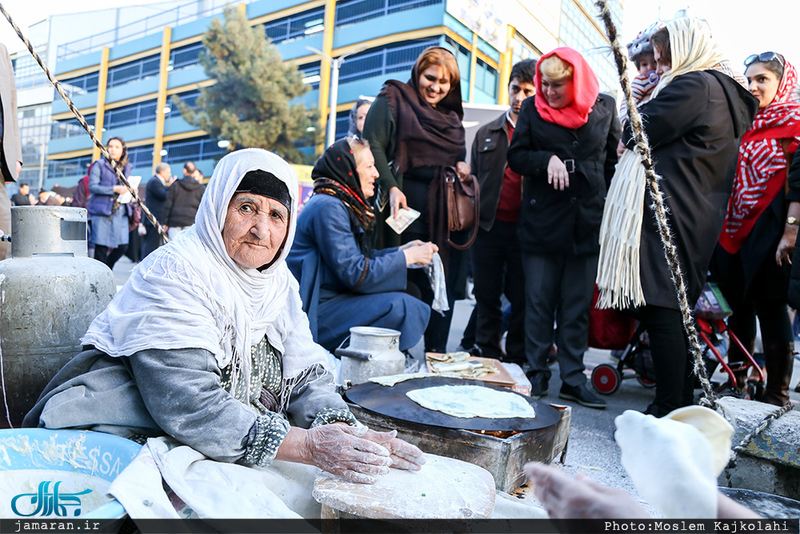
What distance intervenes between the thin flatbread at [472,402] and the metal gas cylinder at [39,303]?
1.24 metres

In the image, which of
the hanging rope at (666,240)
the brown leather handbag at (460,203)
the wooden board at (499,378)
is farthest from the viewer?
the brown leather handbag at (460,203)

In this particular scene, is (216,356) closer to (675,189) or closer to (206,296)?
(206,296)

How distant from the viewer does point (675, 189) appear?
273cm

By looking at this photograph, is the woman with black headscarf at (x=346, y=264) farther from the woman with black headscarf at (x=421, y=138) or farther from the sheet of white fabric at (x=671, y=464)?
the sheet of white fabric at (x=671, y=464)

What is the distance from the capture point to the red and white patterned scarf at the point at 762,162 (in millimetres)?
3320

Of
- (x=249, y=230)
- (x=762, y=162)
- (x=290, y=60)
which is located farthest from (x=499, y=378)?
(x=290, y=60)

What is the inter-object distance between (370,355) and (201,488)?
1.29 metres

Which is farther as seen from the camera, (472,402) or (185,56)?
(185,56)

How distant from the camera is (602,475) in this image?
2.32m

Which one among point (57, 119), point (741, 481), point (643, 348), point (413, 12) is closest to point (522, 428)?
point (741, 481)

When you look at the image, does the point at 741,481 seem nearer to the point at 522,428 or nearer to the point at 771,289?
the point at 522,428

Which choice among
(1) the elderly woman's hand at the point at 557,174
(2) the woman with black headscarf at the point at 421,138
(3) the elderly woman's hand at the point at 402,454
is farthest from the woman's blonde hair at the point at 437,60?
(3) the elderly woman's hand at the point at 402,454

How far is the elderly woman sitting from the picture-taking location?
4.88 feet

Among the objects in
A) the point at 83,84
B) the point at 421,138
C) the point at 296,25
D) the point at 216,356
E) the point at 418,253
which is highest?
the point at 296,25
